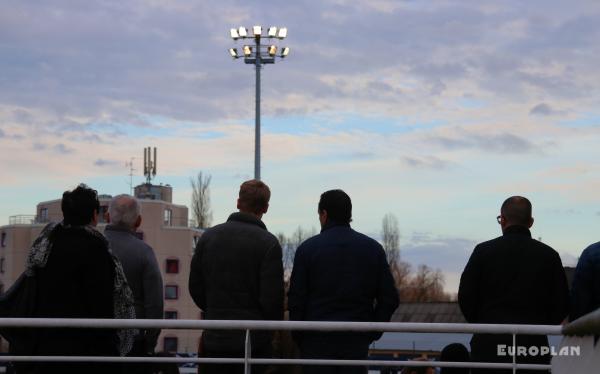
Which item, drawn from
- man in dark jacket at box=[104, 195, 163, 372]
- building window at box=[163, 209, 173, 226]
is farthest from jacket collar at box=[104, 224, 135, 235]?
building window at box=[163, 209, 173, 226]

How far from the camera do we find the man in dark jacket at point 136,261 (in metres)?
6.62

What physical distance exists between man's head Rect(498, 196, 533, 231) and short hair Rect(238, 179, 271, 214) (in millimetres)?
1481

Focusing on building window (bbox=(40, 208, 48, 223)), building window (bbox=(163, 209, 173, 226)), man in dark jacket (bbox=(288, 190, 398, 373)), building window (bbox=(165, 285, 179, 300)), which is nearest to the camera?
man in dark jacket (bbox=(288, 190, 398, 373))

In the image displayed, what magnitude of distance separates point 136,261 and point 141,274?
89mm

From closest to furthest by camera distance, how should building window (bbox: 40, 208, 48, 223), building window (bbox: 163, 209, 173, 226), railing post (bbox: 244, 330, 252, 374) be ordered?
railing post (bbox: 244, 330, 252, 374) < building window (bbox: 163, 209, 173, 226) < building window (bbox: 40, 208, 48, 223)

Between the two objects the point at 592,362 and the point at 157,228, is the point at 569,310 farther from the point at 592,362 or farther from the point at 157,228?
the point at 157,228

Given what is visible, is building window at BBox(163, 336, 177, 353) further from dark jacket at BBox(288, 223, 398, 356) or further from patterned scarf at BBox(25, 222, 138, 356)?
patterned scarf at BBox(25, 222, 138, 356)

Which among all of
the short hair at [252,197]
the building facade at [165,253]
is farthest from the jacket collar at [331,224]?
the building facade at [165,253]

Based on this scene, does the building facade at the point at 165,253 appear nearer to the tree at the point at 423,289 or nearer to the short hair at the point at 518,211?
the tree at the point at 423,289

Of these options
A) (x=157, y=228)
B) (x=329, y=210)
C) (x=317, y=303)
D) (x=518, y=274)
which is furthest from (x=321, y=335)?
(x=157, y=228)

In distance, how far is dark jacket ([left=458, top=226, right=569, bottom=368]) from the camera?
6301 millimetres

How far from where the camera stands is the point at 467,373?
6.67 metres

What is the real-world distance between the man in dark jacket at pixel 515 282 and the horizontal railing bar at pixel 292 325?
0.50 m

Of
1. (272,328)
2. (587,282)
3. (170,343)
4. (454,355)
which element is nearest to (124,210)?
(272,328)
